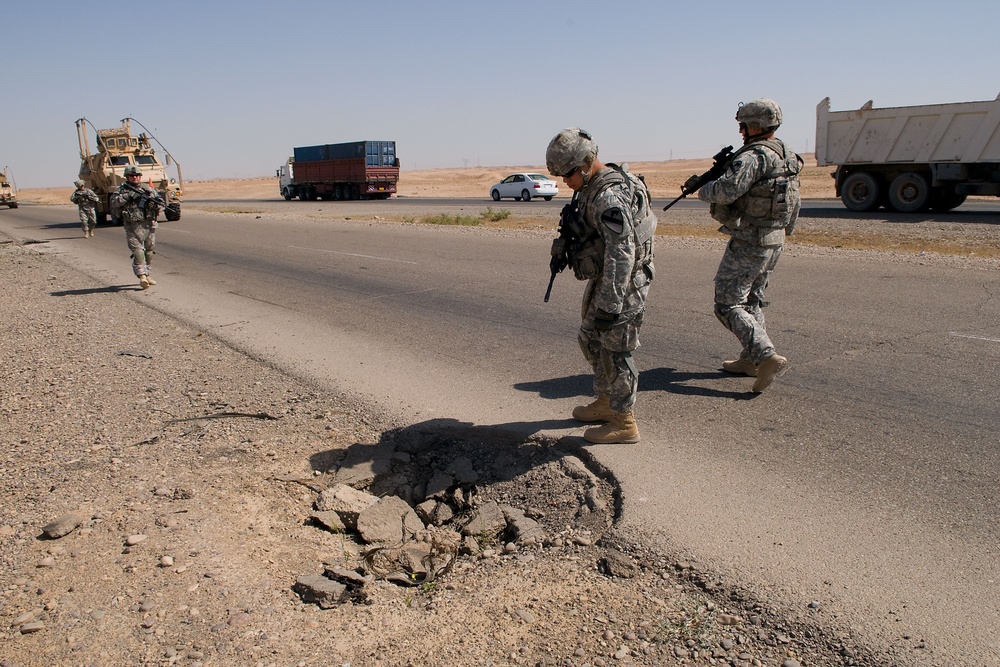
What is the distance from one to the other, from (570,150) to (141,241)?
893 cm

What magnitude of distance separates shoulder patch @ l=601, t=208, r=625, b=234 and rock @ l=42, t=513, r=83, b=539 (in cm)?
283

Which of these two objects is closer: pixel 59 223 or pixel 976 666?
pixel 976 666

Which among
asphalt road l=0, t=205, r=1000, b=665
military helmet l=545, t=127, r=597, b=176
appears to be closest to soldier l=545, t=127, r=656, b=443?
military helmet l=545, t=127, r=597, b=176

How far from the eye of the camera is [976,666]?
2410mm

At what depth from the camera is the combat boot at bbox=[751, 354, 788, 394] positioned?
4883mm

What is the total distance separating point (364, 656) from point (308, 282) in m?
9.12

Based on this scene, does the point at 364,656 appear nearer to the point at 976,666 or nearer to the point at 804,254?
the point at 976,666

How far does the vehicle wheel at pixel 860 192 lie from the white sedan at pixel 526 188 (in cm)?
1724

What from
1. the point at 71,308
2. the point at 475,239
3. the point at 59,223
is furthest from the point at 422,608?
the point at 59,223

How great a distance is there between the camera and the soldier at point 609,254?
12.1 feet

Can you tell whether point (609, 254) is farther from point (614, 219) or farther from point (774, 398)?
point (774, 398)

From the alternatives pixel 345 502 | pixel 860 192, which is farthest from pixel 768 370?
pixel 860 192

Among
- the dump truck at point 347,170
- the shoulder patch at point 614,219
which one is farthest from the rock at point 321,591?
the dump truck at point 347,170

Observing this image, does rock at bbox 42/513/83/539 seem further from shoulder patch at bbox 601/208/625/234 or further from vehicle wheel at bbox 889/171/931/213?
vehicle wheel at bbox 889/171/931/213
